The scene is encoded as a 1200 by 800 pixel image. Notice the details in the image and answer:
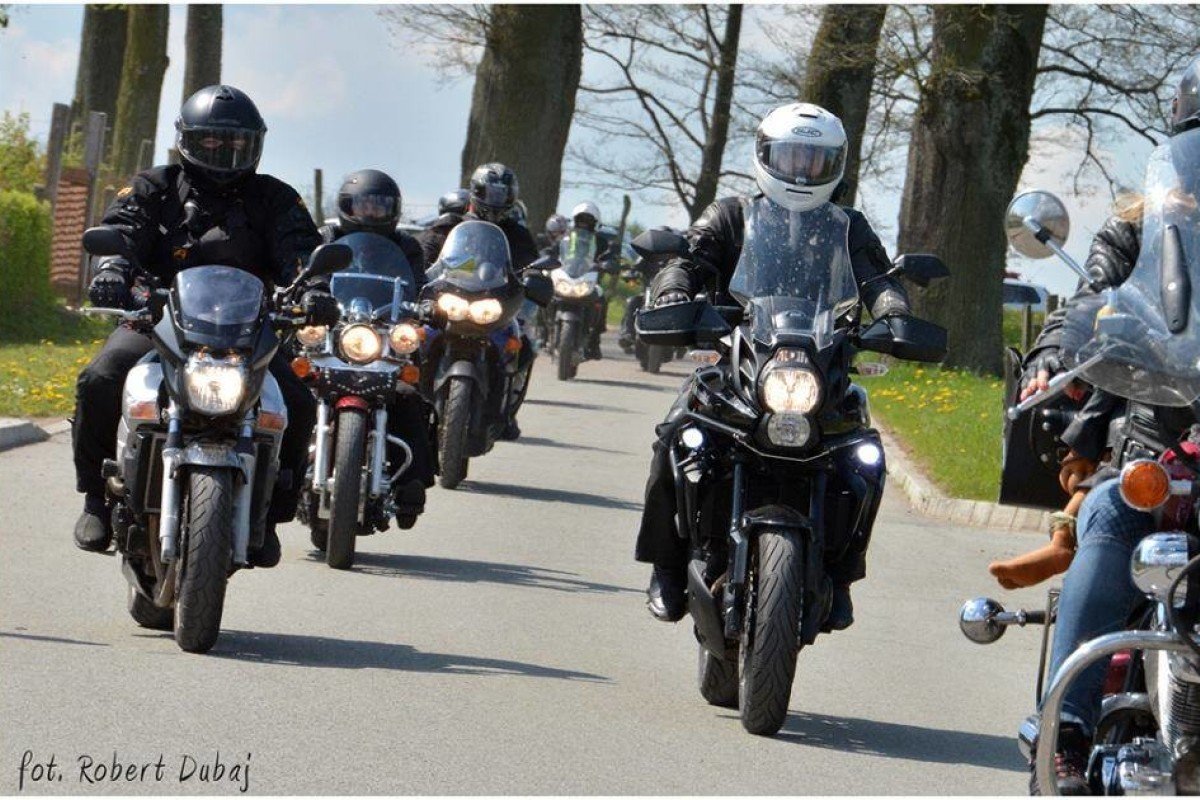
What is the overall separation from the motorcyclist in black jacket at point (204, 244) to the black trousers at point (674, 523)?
52.5 inches

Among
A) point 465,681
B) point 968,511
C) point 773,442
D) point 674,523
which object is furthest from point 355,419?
point 968,511

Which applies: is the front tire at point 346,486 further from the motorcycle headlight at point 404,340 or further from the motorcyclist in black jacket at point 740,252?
the motorcyclist in black jacket at point 740,252

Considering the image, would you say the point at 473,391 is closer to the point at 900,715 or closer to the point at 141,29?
the point at 900,715

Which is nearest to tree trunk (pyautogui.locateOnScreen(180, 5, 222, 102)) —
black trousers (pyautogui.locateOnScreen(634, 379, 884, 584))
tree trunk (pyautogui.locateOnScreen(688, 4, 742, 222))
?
A: tree trunk (pyautogui.locateOnScreen(688, 4, 742, 222))

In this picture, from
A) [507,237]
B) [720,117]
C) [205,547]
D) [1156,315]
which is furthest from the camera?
[720,117]

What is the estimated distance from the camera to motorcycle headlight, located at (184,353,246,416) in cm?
767

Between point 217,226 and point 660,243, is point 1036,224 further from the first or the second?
point 217,226

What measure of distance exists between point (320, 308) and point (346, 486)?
2.24 meters

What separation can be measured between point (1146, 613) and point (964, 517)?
1000 cm

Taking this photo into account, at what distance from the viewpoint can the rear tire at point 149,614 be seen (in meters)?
8.31

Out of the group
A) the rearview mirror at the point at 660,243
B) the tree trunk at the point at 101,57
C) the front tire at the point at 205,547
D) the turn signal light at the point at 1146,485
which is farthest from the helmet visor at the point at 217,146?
the tree trunk at the point at 101,57

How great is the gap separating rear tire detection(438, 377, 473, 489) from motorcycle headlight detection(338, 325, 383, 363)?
3.10 metres

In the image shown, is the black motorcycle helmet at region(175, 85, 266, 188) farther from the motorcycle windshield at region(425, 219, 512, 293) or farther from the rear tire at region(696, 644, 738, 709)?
the motorcycle windshield at region(425, 219, 512, 293)

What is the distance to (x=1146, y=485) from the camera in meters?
5.02
